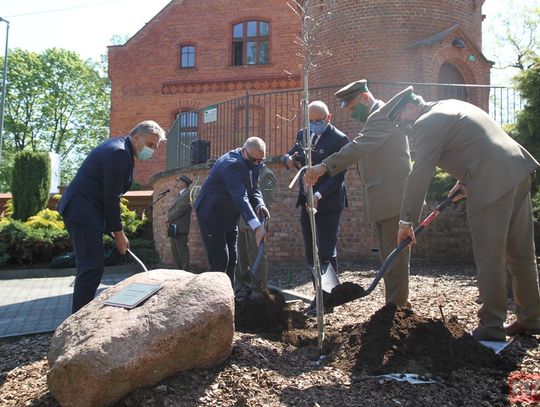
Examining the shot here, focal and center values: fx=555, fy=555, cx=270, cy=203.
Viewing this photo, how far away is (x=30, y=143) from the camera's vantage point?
145ft

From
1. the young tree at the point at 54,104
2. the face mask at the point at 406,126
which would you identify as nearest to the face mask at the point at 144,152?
the face mask at the point at 406,126

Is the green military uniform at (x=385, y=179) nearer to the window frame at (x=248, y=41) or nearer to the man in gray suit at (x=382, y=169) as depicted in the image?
the man in gray suit at (x=382, y=169)

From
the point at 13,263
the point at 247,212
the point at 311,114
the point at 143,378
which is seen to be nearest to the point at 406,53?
the point at 311,114

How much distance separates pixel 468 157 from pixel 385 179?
831 mm

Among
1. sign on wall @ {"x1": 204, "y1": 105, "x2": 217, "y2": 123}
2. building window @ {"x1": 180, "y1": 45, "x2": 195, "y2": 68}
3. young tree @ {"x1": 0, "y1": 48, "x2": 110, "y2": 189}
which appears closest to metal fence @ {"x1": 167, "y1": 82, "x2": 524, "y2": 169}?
sign on wall @ {"x1": 204, "y1": 105, "x2": 217, "y2": 123}

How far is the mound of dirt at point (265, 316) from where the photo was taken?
475cm

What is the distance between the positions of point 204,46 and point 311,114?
2066 centimetres

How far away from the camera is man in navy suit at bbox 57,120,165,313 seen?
4.46 metres

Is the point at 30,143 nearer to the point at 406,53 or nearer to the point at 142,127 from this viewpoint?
the point at 406,53

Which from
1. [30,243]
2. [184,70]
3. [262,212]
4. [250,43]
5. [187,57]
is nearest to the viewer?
[262,212]

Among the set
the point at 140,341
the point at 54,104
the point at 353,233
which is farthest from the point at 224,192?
the point at 54,104

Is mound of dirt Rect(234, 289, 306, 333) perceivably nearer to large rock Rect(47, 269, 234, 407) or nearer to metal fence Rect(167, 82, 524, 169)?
large rock Rect(47, 269, 234, 407)

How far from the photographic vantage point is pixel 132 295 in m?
3.51

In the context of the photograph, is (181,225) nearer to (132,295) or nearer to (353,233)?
(353,233)
